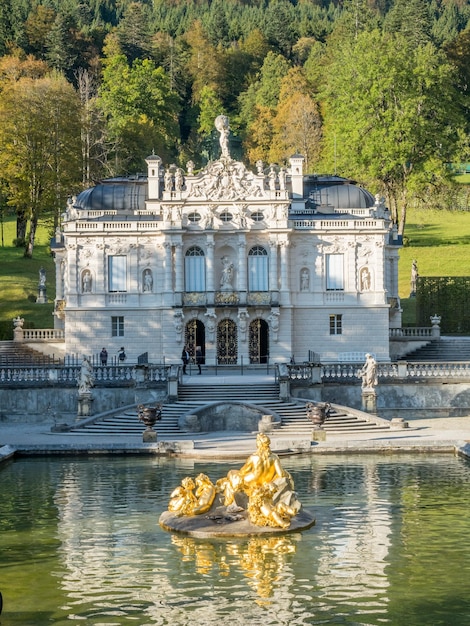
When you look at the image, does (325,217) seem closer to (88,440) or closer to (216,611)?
(88,440)

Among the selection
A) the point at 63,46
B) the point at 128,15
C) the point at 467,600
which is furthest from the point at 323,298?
the point at 128,15

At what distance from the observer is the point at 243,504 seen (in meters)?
29.3

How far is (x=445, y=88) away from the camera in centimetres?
8825

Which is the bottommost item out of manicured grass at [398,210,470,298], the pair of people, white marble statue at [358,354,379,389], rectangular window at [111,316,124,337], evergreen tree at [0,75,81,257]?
white marble statue at [358,354,379,389]

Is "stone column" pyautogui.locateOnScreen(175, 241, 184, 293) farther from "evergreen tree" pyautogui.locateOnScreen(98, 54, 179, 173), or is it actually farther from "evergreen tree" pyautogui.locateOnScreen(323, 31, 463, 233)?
"evergreen tree" pyautogui.locateOnScreen(98, 54, 179, 173)

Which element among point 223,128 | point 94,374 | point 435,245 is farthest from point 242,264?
point 435,245

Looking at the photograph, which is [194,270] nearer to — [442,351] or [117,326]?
[117,326]

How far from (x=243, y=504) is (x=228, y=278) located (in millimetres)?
33119

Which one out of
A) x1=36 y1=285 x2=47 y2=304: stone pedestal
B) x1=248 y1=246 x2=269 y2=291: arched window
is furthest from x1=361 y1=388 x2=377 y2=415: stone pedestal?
x1=36 y1=285 x2=47 y2=304: stone pedestal

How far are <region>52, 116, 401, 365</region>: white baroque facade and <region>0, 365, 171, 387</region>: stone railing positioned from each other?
333 inches

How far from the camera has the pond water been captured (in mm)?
22703

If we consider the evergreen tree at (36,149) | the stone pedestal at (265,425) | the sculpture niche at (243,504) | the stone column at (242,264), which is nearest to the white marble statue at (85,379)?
the stone pedestal at (265,425)

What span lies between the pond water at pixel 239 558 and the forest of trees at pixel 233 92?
5000cm

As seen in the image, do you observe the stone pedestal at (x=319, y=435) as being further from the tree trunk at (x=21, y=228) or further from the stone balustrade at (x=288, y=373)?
the tree trunk at (x=21, y=228)
